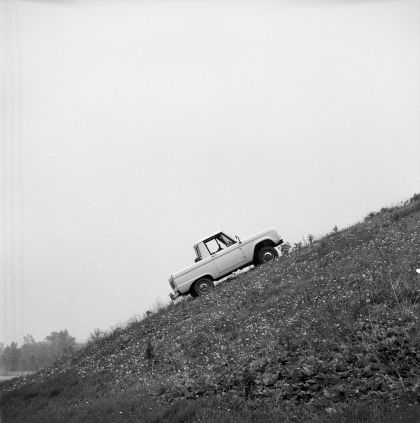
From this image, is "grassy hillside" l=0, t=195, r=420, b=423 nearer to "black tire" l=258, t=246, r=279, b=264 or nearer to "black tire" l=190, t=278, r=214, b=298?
"black tire" l=190, t=278, r=214, b=298

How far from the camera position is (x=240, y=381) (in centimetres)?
746

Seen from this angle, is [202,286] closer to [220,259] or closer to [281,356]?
[220,259]

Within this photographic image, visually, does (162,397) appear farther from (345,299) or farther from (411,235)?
(411,235)

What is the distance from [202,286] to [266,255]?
10.6 ft

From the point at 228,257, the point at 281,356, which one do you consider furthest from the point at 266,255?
the point at 281,356

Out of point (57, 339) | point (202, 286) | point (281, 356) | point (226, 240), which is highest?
point (57, 339)

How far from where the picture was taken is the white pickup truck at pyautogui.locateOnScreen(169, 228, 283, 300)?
61.8ft

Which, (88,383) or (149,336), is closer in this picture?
(88,383)

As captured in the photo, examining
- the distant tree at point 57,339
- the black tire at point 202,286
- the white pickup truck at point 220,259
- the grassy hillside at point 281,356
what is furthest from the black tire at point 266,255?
the distant tree at point 57,339

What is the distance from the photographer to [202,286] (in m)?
19.0

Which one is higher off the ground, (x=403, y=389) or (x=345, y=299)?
(x=345, y=299)

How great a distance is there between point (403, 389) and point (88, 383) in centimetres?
836

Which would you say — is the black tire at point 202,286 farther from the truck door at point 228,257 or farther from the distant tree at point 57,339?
the distant tree at point 57,339

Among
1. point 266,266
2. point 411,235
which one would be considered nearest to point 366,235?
point 411,235
